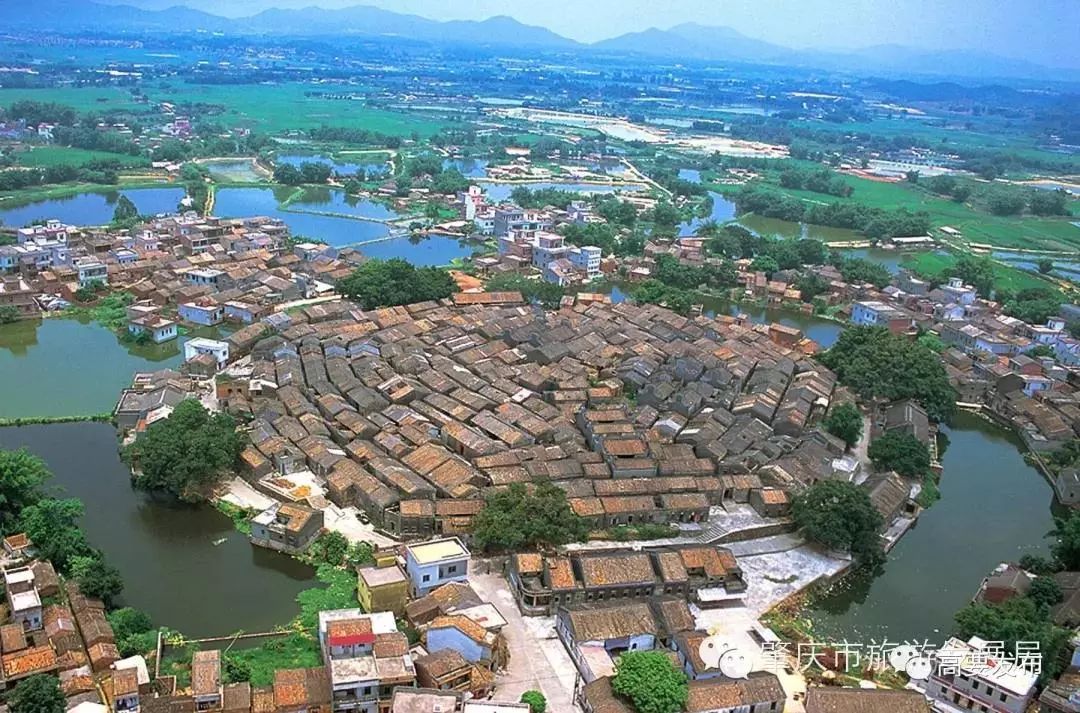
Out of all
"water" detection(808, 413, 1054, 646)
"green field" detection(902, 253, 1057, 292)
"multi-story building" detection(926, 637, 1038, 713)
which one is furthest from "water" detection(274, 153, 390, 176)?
"multi-story building" detection(926, 637, 1038, 713)

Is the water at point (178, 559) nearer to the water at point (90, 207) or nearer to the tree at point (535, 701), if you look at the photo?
the tree at point (535, 701)

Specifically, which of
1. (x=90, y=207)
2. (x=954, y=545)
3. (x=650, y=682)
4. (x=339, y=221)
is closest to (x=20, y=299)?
(x=339, y=221)

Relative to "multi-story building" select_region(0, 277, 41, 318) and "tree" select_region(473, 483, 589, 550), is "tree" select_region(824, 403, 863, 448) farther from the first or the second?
"multi-story building" select_region(0, 277, 41, 318)

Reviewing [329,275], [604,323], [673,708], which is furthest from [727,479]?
[329,275]

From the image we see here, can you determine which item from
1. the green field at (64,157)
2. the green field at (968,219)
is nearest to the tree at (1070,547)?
the green field at (968,219)

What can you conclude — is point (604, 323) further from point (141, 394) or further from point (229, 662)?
point (229, 662)

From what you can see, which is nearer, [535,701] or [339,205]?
[535,701]

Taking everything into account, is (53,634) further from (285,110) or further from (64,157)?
(285,110)
